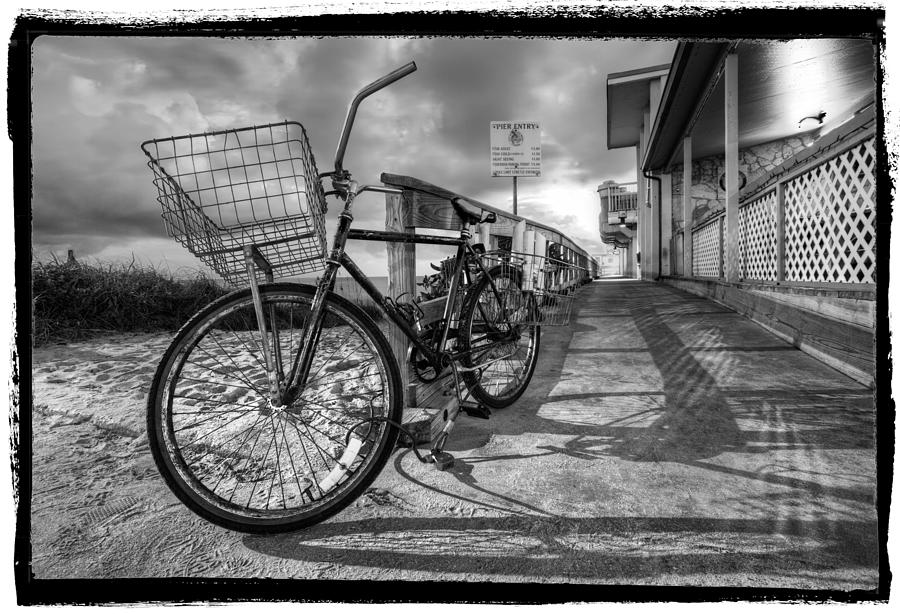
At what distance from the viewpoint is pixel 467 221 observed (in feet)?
7.06

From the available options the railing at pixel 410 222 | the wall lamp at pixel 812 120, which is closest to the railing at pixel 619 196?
the wall lamp at pixel 812 120

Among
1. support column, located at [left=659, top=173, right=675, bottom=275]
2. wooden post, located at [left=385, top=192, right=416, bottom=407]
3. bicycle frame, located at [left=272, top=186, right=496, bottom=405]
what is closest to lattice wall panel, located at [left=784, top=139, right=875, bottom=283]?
bicycle frame, located at [left=272, top=186, right=496, bottom=405]

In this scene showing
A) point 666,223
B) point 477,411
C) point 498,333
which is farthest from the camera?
point 666,223

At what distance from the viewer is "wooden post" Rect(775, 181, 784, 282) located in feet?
14.8

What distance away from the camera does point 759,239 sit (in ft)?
17.1

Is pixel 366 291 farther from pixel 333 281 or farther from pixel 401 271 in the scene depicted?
pixel 401 271

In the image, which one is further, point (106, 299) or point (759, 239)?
point (759, 239)

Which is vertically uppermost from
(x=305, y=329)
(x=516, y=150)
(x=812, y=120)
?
(x=812, y=120)

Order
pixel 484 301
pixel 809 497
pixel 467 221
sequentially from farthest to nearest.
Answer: pixel 484 301
pixel 467 221
pixel 809 497

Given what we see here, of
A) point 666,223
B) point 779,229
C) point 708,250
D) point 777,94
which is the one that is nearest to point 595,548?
point 779,229

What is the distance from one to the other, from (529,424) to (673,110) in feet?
27.2

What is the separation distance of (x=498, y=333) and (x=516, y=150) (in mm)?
4139

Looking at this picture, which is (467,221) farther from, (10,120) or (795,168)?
(795,168)

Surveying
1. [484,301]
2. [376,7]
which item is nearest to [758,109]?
[484,301]
